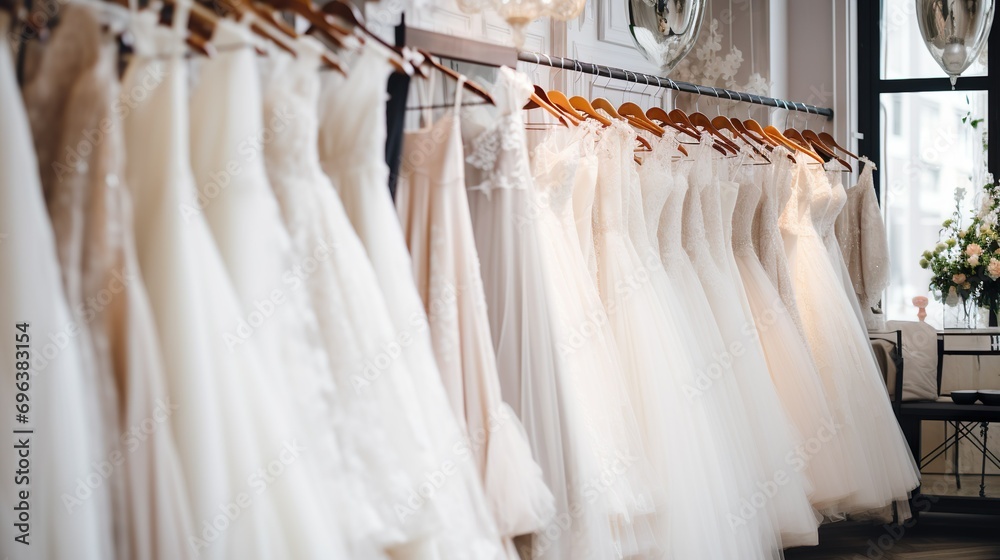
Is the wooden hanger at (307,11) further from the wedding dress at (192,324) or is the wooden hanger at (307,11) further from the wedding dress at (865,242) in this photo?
the wedding dress at (865,242)

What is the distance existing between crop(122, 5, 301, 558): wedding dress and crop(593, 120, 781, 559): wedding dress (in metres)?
1.46

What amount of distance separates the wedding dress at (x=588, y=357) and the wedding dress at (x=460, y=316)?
0.90 feet

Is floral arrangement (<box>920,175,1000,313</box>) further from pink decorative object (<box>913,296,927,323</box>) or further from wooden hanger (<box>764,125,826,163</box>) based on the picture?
wooden hanger (<box>764,125,826,163</box>)

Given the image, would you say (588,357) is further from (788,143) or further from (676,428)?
(788,143)

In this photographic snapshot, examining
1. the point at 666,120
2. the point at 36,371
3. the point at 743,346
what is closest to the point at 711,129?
the point at 666,120

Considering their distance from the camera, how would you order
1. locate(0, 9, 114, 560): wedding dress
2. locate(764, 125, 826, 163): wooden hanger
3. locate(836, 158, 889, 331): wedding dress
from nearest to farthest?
1. locate(0, 9, 114, 560): wedding dress
2. locate(764, 125, 826, 163): wooden hanger
3. locate(836, 158, 889, 331): wedding dress

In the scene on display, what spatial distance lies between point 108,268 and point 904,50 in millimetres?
4984

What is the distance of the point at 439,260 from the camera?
2.10 metres

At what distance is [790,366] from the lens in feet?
11.5

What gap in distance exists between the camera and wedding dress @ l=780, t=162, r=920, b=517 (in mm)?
3619

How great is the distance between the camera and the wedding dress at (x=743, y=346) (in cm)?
314

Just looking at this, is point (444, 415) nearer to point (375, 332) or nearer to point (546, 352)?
point (375, 332)

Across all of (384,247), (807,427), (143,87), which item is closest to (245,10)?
(143,87)

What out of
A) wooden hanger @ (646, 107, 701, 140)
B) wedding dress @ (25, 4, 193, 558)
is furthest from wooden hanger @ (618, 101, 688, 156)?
wedding dress @ (25, 4, 193, 558)
